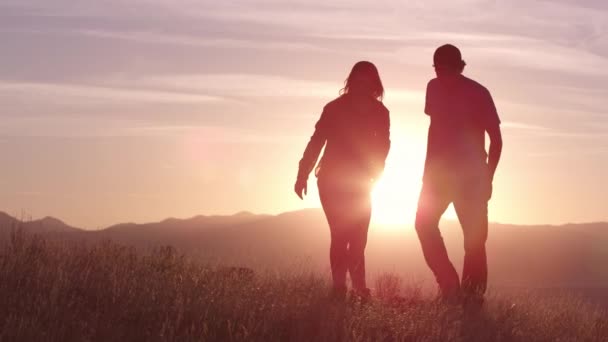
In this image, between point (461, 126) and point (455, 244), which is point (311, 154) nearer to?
point (461, 126)

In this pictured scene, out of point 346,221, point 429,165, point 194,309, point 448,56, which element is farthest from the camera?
point 429,165

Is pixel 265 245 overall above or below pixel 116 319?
above

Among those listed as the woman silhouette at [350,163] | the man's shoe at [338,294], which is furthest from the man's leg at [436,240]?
the man's shoe at [338,294]

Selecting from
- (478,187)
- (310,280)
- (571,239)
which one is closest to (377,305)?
(310,280)

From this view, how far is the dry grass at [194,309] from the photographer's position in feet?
23.5

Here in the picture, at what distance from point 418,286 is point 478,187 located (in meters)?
1.82

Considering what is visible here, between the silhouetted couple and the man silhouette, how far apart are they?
0.04 ft

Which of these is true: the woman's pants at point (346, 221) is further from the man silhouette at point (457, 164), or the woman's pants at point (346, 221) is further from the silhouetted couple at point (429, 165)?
the man silhouette at point (457, 164)

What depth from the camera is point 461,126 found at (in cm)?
980

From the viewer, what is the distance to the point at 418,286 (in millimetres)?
10938

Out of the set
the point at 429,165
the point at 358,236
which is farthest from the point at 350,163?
the point at 429,165

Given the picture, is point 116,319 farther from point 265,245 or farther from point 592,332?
point 265,245

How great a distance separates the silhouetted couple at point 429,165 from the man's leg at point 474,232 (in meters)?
0.01

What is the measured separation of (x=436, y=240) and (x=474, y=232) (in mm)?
433
